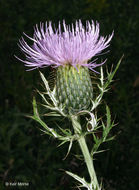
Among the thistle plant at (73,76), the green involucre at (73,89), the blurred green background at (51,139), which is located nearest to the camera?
the thistle plant at (73,76)

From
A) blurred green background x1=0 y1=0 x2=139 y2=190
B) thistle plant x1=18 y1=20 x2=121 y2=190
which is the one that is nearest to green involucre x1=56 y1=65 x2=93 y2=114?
thistle plant x1=18 y1=20 x2=121 y2=190

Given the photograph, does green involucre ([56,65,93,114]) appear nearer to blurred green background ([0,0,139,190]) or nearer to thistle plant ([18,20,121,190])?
thistle plant ([18,20,121,190])

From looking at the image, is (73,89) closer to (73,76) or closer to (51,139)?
(73,76)

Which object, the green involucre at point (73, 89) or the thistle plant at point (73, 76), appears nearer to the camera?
the thistle plant at point (73, 76)

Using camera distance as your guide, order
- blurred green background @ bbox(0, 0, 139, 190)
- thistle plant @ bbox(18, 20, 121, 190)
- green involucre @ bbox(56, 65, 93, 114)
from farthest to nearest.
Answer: blurred green background @ bbox(0, 0, 139, 190) < green involucre @ bbox(56, 65, 93, 114) < thistle plant @ bbox(18, 20, 121, 190)

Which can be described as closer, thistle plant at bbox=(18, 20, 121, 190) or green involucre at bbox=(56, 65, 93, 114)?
thistle plant at bbox=(18, 20, 121, 190)

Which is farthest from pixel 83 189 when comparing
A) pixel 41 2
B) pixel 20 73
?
pixel 41 2

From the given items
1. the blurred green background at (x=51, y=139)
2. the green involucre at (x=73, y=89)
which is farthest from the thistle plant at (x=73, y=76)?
the blurred green background at (x=51, y=139)

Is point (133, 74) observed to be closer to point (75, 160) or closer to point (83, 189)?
point (75, 160)

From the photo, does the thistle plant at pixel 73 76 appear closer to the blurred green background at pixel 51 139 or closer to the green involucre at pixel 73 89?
the green involucre at pixel 73 89

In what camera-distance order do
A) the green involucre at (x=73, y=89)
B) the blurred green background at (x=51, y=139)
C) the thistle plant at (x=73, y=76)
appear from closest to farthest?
the thistle plant at (x=73, y=76) < the green involucre at (x=73, y=89) < the blurred green background at (x=51, y=139)

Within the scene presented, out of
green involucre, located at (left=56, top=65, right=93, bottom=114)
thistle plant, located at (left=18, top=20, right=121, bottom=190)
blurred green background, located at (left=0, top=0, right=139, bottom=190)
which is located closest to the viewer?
thistle plant, located at (left=18, top=20, right=121, bottom=190)
